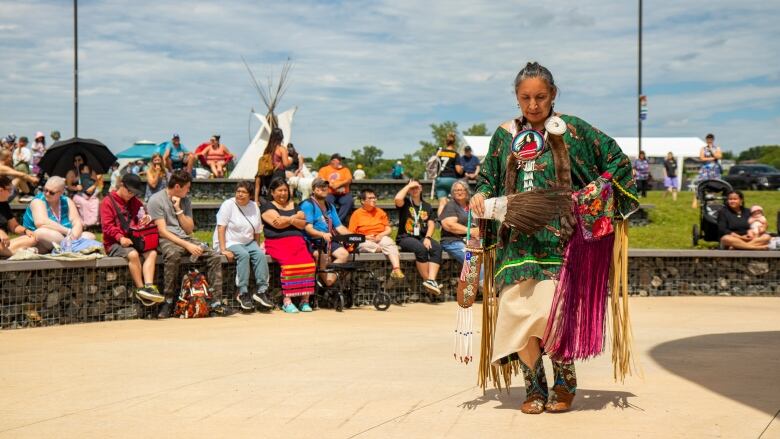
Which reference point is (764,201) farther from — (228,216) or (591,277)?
(591,277)

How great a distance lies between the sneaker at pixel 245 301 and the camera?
35.5 ft

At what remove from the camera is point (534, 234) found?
542cm

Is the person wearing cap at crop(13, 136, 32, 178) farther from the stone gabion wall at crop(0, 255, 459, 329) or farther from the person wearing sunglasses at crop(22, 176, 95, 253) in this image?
the stone gabion wall at crop(0, 255, 459, 329)

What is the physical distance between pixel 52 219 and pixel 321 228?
3022 mm

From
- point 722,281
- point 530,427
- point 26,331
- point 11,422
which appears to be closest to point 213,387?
point 11,422

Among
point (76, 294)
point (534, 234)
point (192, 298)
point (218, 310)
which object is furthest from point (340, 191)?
point (534, 234)

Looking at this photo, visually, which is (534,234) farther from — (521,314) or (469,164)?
(469,164)

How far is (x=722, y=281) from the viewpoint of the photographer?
13250 millimetres

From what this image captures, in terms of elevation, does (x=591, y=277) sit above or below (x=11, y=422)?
above

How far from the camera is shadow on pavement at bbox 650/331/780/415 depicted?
5938mm

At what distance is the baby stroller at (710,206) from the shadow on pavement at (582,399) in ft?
31.7

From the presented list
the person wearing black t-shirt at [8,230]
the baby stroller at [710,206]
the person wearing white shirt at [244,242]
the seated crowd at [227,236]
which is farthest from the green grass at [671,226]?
the person wearing black t-shirt at [8,230]

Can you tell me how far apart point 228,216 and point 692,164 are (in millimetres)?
44239

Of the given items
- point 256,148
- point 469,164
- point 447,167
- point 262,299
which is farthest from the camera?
point 256,148
